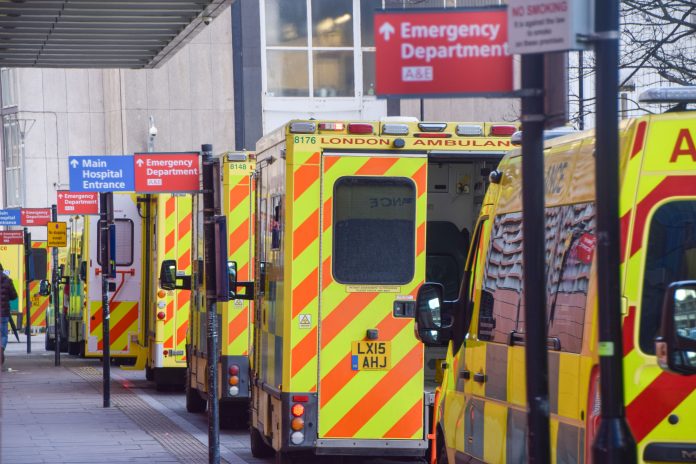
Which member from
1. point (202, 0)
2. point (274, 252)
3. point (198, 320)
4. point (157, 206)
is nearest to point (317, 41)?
point (157, 206)

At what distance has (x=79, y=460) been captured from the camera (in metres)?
13.5

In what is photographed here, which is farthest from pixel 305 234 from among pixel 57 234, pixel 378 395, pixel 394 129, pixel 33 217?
pixel 33 217

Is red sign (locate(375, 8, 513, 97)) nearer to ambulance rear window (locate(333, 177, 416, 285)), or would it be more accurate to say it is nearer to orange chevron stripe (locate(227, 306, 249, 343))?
ambulance rear window (locate(333, 177, 416, 285))

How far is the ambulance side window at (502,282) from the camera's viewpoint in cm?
730

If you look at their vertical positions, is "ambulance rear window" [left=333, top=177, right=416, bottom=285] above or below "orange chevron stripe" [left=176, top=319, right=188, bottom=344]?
above

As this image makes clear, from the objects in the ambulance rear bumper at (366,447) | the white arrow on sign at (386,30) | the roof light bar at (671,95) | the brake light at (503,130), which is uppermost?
the white arrow on sign at (386,30)

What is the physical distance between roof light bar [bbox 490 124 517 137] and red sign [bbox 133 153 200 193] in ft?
12.0

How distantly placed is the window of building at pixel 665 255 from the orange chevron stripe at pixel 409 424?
5.53m

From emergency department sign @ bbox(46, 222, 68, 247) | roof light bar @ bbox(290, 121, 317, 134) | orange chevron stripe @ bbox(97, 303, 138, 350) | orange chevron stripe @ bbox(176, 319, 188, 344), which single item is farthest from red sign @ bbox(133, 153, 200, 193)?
emergency department sign @ bbox(46, 222, 68, 247)

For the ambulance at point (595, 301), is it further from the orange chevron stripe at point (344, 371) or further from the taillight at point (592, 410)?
the orange chevron stripe at point (344, 371)

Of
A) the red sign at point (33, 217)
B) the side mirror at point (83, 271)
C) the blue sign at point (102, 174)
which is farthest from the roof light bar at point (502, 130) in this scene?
the red sign at point (33, 217)

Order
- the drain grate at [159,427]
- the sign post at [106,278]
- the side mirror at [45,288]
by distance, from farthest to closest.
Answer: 1. the side mirror at [45,288]
2. the sign post at [106,278]
3. the drain grate at [159,427]

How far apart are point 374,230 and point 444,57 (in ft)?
19.7

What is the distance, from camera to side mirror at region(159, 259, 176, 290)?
17328mm
